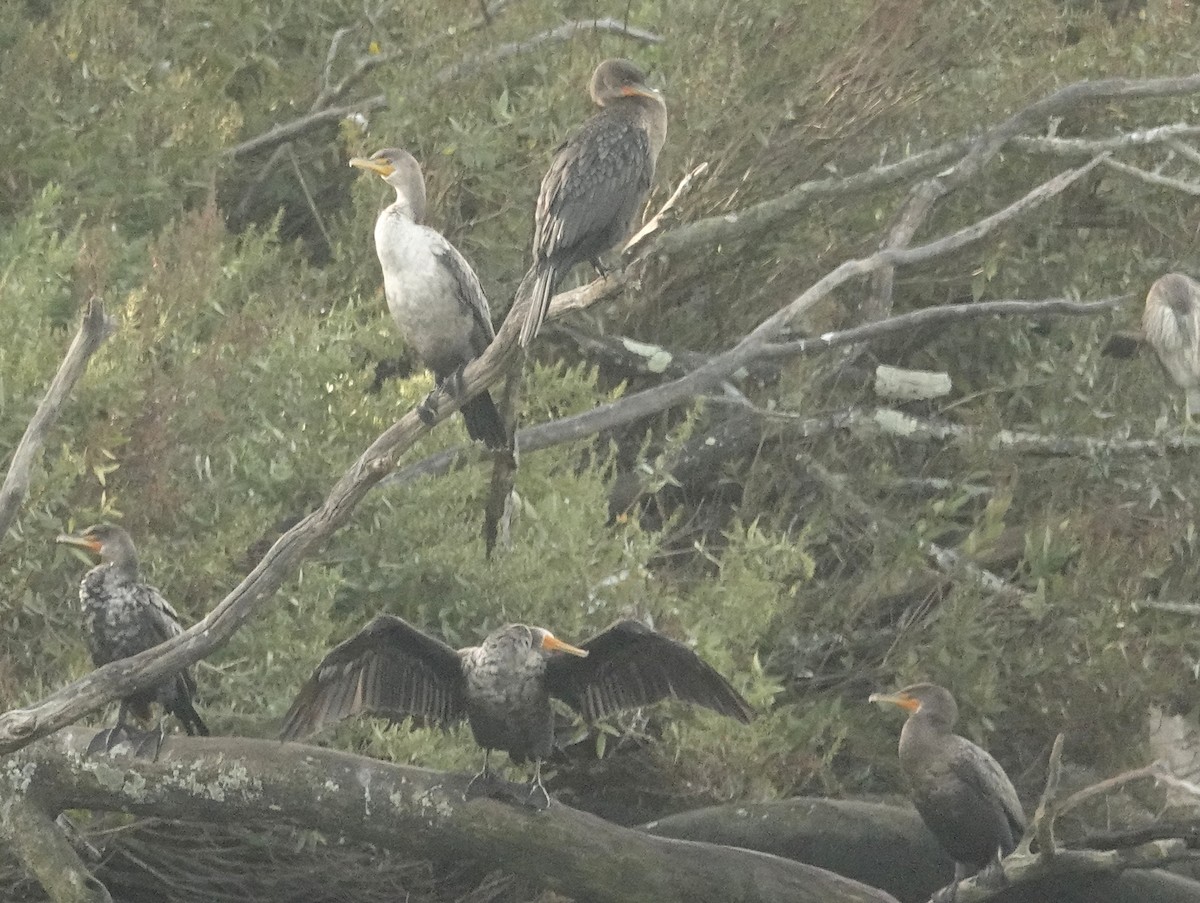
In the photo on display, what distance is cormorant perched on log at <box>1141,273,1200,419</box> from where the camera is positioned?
5.99m

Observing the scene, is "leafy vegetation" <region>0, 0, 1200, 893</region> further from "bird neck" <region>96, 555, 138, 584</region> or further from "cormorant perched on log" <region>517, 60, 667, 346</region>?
"cormorant perched on log" <region>517, 60, 667, 346</region>

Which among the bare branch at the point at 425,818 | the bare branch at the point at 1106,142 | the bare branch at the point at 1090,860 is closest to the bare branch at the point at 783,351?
the bare branch at the point at 1106,142

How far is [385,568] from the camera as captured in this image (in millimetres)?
5633

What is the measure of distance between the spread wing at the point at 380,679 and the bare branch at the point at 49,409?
779 millimetres

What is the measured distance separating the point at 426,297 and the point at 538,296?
2.35ft

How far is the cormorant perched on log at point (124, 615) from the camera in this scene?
15.9ft

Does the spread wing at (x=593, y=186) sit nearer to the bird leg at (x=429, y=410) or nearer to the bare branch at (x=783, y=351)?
the bare branch at (x=783, y=351)

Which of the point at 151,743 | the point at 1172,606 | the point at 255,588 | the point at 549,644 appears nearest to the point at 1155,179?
the point at 1172,606

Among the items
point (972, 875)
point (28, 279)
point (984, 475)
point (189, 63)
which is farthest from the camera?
point (189, 63)

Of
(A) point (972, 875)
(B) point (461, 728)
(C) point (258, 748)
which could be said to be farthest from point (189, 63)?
(A) point (972, 875)

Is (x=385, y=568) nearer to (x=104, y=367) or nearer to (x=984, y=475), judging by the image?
(x=104, y=367)

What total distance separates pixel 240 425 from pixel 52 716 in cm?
162

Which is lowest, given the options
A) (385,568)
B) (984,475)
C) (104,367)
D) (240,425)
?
(984,475)

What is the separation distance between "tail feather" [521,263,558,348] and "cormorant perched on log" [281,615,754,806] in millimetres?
706
